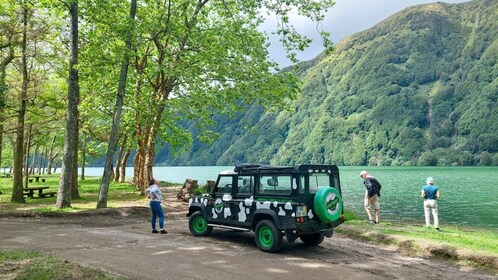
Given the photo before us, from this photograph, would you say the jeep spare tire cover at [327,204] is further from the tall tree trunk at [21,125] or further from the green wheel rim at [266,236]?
the tall tree trunk at [21,125]

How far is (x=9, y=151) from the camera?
7362 cm

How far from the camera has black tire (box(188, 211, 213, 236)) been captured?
13.9 meters

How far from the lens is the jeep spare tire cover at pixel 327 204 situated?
1132cm

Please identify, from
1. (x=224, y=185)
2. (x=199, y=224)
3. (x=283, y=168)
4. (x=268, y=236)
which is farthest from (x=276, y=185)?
(x=199, y=224)

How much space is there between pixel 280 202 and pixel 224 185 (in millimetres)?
2582

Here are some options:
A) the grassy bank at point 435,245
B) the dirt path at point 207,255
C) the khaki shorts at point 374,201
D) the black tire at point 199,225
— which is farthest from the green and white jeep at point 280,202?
the khaki shorts at point 374,201

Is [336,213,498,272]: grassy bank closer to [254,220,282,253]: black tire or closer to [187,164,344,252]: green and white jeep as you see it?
[187,164,344,252]: green and white jeep

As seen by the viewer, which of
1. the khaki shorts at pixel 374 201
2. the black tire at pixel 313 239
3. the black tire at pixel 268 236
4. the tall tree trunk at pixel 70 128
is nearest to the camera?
the black tire at pixel 268 236

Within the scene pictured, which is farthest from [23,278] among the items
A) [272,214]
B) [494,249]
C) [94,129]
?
[94,129]

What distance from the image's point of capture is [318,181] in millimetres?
11914

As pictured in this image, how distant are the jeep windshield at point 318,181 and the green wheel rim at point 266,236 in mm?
1764

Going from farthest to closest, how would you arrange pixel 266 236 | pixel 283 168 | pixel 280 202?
pixel 266 236, pixel 283 168, pixel 280 202

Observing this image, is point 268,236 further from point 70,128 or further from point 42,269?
point 70,128

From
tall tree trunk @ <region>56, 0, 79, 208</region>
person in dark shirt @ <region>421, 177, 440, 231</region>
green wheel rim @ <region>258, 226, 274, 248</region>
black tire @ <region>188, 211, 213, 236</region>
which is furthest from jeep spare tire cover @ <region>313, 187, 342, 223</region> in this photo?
tall tree trunk @ <region>56, 0, 79, 208</region>
